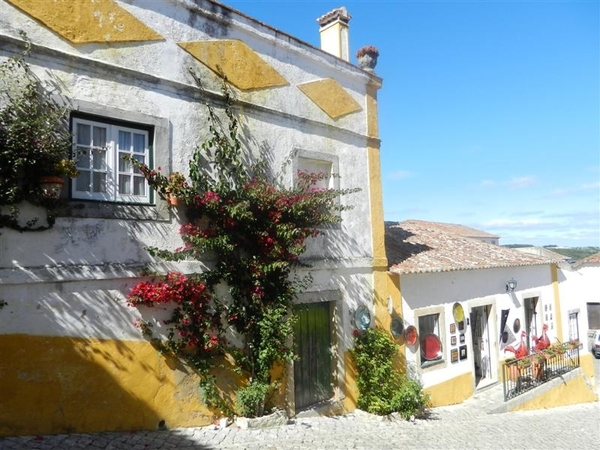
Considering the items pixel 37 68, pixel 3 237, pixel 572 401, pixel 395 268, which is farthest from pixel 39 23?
pixel 572 401

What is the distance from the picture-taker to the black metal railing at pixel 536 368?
11.4 meters

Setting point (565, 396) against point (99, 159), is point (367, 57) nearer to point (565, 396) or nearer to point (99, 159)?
point (99, 159)

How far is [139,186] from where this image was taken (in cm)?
655

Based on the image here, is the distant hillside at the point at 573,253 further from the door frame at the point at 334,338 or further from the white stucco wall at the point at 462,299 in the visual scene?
the door frame at the point at 334,338

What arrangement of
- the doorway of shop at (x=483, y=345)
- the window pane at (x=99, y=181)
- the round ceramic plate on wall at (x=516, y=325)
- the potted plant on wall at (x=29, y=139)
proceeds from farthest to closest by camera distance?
the round ceramic plate on wall at (x=516, y=325), the doorway of shop at (x=483, y=345), the window pane at (x=99, y=181), the potted plant on wall at (x=29, y=139)

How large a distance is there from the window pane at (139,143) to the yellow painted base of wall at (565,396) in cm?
990

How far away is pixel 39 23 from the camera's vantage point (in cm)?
573

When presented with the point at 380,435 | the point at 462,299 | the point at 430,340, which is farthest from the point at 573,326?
the point at 380,435

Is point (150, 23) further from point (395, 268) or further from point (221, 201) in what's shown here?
point (395, 268)

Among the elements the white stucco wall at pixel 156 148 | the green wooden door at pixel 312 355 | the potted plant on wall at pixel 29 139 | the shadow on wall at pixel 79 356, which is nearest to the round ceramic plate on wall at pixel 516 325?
the white stucco wall at pixel 156 148

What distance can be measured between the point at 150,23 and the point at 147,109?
1.30 m

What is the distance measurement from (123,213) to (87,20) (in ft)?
8.47

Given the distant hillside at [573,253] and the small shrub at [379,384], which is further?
the distant hillside at [573,253]

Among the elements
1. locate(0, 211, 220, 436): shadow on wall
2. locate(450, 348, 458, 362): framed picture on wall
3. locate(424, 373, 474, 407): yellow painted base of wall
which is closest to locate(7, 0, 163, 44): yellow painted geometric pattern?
locate(0, 211, 220, 436): shadow on wall
